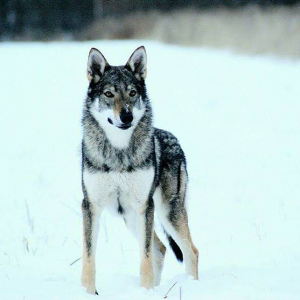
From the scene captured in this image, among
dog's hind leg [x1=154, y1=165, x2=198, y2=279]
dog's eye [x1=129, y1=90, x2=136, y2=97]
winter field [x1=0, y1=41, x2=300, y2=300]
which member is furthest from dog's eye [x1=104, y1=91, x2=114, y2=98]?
dog's hind leg [x1=154, y1=165, x2=198, y2=279]

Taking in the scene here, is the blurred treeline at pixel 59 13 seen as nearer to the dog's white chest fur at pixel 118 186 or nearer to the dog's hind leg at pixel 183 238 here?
the dog's hind leg at pixel 183 238

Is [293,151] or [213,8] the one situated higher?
[213,8]

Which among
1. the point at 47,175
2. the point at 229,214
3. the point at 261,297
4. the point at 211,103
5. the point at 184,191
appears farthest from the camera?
the point at 211,103

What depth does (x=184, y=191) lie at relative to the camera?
15.4 feet

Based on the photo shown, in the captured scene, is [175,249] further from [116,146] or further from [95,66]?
[95,66]

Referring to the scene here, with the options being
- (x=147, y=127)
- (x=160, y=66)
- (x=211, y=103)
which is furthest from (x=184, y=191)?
(x=160, y=66)

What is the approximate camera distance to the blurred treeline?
1794 cm

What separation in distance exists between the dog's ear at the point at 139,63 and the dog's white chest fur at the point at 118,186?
0.85 m

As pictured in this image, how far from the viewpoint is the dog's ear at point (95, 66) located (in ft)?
13.4

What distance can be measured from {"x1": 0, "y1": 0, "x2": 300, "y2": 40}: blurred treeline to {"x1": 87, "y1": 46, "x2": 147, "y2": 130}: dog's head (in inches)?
537

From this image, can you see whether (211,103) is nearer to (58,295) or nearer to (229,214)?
(229,214)

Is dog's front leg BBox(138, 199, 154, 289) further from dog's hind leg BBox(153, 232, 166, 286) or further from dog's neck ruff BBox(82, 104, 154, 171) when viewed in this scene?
dog's hind leg BBox(153, 232, 166, 286)

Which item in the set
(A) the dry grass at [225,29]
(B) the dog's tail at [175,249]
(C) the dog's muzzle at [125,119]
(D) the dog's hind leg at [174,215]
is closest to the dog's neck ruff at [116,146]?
(C) the dog's muzzle at [125,119]

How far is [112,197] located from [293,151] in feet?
18.7
